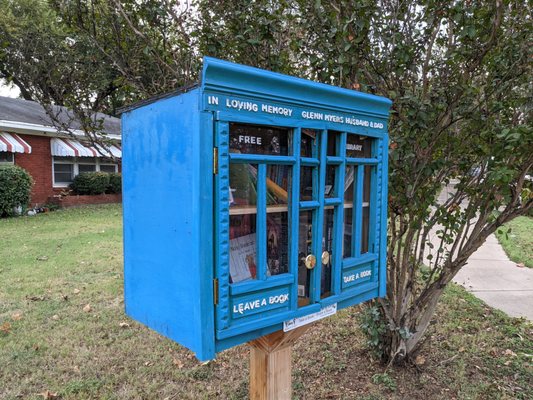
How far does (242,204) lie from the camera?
5.35ft

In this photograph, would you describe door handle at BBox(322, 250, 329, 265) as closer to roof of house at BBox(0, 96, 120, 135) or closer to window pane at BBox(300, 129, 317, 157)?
window pane at BBox(300, 129, 317, 157)

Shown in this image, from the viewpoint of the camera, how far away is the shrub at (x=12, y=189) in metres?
10.8

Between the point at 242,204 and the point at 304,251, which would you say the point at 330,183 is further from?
the point at 242,204

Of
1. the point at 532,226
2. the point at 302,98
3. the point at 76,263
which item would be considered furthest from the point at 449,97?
the point at 532,226

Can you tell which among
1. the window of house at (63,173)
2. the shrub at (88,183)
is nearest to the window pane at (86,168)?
the window of house at (63,173)

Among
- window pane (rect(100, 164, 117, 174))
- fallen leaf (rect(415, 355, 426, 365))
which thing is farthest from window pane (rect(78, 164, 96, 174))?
fallen leaf (rect(415, 355, 426, 365))

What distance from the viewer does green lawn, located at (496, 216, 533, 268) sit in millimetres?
6700

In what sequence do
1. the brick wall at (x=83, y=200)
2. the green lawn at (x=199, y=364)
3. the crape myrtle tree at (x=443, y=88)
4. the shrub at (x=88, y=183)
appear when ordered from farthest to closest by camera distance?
1. the shrub at (x=88, y=183)
2. the brick wall at (x=83, y=200)
3. the green lawn at (x=199, y=364)
4. the crape myrtle tree at (x=443, y=88)

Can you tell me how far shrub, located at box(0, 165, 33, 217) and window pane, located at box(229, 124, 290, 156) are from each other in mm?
11501

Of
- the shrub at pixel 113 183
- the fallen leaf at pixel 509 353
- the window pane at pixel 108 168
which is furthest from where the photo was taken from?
the window pane at pixel 108 168

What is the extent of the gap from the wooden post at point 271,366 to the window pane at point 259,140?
2.98ft

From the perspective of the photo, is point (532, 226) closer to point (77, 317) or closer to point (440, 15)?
point (440, 15)

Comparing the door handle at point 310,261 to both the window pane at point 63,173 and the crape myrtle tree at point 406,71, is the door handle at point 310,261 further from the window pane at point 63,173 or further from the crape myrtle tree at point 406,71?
the window pane at point 63,173

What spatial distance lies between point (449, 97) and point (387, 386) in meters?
2.11
